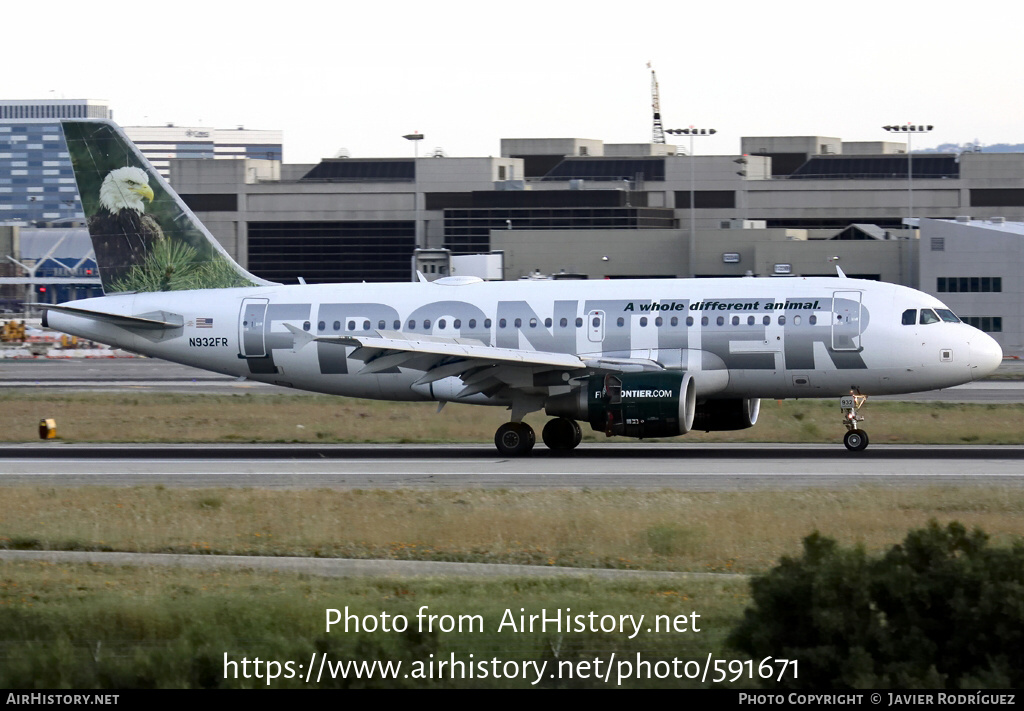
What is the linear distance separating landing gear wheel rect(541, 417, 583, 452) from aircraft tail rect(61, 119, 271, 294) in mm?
10171

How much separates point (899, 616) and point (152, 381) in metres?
55.6

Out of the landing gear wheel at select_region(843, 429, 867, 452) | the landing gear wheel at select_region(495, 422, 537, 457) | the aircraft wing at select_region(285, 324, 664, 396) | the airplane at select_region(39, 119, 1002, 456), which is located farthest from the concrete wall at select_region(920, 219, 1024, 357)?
the landing gear wheel at select_region(495, 422, 537, 457)

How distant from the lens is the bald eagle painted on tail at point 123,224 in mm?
37000

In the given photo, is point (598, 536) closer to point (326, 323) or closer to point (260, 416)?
point (326, 323)

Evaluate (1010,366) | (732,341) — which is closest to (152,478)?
(732,341)

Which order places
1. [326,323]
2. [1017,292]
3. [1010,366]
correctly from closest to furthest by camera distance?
[326,323] → [1010,366] → [1017,292]

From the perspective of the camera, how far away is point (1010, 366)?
2672 inches

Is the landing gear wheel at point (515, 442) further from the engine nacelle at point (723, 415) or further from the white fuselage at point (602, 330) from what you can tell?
the engine nacelle at point (723, 415)

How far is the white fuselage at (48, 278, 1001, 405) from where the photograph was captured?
3136 cm

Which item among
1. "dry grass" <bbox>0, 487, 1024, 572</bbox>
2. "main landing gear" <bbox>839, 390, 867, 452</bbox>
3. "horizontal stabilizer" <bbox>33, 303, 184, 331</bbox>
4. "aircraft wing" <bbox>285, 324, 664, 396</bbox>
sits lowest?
"dry grass" <bbox>0, 487, 1024, 572</bbox>

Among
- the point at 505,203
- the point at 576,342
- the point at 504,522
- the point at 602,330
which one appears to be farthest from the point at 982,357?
the point at 505,203

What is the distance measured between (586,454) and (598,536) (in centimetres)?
1298

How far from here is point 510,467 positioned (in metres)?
29.3

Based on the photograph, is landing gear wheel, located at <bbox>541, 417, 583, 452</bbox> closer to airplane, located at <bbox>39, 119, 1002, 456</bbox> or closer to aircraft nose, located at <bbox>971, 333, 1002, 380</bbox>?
airplane, located at <bbox>39, 119, 1002, 456</bbox>
